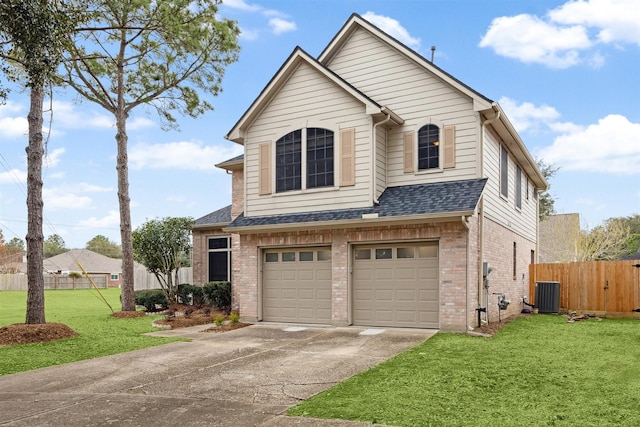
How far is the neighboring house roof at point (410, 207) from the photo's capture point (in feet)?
40.9

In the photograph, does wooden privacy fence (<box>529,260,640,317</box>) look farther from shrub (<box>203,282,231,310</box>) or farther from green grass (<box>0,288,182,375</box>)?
green grass (<box>0,288,182,375</box>)

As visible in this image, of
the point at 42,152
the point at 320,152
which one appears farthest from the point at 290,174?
the point at 42,152

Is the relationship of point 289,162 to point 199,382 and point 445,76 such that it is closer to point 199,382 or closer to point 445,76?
point 445,76

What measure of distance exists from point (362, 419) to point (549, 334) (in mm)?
8551

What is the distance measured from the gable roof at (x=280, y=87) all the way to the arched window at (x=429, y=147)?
0.76m

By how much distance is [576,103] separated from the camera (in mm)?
28469

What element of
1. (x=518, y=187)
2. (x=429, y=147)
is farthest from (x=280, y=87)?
(x=518, y=187)

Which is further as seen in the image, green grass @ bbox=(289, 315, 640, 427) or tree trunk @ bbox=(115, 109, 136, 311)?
tree trunk @ bbox=(115, 109, 136, 311)

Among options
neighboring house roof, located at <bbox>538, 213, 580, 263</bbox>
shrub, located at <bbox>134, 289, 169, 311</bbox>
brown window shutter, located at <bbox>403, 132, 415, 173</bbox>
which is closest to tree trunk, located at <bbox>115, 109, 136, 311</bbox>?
shrub, located at <bbox>134, 289, 169, 311</bbox>

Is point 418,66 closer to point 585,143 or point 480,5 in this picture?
point 480,5

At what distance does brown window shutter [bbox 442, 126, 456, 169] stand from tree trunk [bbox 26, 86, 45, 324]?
10.6 meters

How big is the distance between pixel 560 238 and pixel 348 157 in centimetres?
3178

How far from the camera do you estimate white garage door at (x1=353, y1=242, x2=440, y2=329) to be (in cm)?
1320

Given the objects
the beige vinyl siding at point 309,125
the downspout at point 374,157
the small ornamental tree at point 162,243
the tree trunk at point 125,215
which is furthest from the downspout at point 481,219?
the tree trunk at point 125,215
